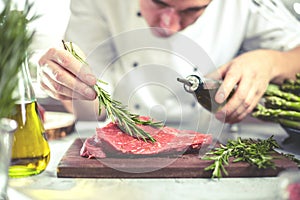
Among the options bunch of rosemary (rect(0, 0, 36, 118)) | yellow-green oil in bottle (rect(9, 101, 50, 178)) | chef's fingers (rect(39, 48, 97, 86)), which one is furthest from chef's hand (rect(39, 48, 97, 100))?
bunch of rosemary (rect(0, 0, 36, 118))

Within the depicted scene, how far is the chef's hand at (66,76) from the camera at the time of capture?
95 centimetres

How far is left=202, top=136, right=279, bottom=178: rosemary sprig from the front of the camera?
2.86 feet

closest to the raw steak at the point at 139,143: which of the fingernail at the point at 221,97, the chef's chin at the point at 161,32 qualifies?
the fingernail at the point at 221,97

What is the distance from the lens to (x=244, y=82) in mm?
1199

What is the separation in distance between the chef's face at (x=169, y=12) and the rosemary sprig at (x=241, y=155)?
1.53ft

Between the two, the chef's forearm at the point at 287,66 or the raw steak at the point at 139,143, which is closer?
the raw steak at the point at 139,143

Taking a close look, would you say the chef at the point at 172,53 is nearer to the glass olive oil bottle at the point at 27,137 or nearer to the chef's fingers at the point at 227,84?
the chef's fingers at the point at 227,84

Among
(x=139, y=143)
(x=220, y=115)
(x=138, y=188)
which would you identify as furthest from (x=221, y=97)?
(x=138, y=188)

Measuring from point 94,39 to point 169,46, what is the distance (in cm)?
27

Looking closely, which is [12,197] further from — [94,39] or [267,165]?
[94,39]

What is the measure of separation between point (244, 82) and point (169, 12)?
1.00 feet

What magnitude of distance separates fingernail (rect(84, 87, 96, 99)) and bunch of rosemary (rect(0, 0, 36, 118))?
0.79 ft

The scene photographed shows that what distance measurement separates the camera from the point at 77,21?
55.8 inches

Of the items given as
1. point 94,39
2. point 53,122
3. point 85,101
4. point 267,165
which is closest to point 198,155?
point 267,165
